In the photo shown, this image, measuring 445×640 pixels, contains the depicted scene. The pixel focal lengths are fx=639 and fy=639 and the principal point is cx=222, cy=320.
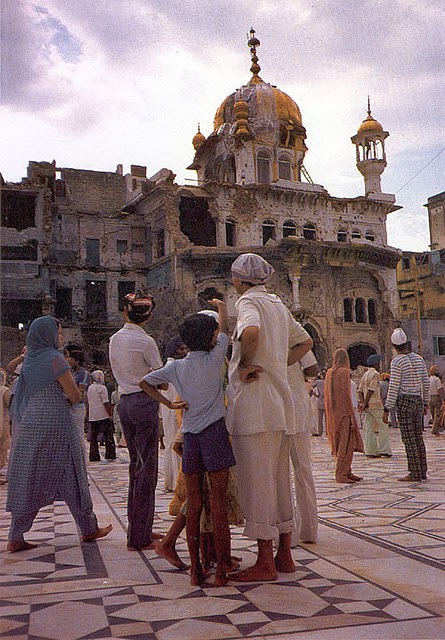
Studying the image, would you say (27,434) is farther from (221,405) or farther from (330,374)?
(330,374)

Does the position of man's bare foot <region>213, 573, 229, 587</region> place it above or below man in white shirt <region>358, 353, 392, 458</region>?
below

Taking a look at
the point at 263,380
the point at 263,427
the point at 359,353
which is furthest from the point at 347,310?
the point at 263,427

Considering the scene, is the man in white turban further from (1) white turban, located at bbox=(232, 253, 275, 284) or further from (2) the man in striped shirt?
(2) the man in striped shirt

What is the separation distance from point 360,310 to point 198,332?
3177 cm

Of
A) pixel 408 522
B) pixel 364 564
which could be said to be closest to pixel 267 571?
pixel 364 564

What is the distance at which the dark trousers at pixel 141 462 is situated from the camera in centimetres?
411

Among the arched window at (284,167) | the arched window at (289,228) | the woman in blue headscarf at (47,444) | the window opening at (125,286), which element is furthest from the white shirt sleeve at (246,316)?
the arched window at (284,167)

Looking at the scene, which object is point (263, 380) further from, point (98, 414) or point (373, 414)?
point (98, 414)

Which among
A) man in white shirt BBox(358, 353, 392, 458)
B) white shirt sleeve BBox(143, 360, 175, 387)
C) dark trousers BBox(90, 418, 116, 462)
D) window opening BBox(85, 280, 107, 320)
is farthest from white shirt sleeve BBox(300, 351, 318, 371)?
window opening BBox(85, 280, 107, 320)

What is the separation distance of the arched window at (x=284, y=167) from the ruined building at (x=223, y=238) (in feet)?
0.18

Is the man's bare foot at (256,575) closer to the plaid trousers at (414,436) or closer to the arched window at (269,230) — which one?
the plaid trousers at (414,436)

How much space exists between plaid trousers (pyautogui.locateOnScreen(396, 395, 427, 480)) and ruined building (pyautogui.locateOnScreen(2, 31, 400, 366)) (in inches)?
901

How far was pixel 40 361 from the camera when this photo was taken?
14.6 feet

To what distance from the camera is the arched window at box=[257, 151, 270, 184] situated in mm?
34531
